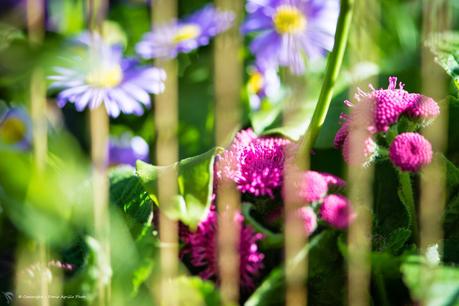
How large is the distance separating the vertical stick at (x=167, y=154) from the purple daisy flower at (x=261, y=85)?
0.09 metres

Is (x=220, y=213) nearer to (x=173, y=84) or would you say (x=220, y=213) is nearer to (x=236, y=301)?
(x=236, y=301)

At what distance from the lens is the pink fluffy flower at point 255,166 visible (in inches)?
21.4

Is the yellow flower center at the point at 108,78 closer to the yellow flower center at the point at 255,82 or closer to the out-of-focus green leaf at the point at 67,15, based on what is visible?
the yellow flower center at the point at 255,82

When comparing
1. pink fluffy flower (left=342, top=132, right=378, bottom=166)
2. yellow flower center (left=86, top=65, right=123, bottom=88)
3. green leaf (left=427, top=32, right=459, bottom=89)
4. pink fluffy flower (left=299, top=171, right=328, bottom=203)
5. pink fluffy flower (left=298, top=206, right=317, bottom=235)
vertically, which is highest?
green leaf (left=427, top=32, right=459, bottom=89)

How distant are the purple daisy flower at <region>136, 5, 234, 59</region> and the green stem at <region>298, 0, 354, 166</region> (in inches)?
16.1

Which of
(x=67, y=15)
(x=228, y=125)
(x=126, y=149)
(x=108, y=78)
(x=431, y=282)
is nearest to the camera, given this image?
(x=431, y=282)

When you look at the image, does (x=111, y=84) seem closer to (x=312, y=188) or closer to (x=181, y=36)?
(x=181, y=36)

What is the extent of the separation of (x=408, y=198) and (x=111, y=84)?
44 cm

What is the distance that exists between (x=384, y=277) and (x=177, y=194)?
14cm

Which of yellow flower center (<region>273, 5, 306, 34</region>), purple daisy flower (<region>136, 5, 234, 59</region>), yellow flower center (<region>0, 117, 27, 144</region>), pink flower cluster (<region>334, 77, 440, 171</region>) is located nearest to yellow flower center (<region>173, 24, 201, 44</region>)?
purple daisy flower (<region>136, 5, 234, 59</region>)

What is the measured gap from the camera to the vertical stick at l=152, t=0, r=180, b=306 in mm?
510

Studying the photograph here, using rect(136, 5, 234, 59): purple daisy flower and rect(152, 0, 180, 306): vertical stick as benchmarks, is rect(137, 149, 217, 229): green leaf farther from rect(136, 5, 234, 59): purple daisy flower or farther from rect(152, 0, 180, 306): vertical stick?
rect(136, 5, 234, 59): purple daisy flower

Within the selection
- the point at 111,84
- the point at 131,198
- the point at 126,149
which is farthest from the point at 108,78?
the point at 131,198

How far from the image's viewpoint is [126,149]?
1.03 meters
